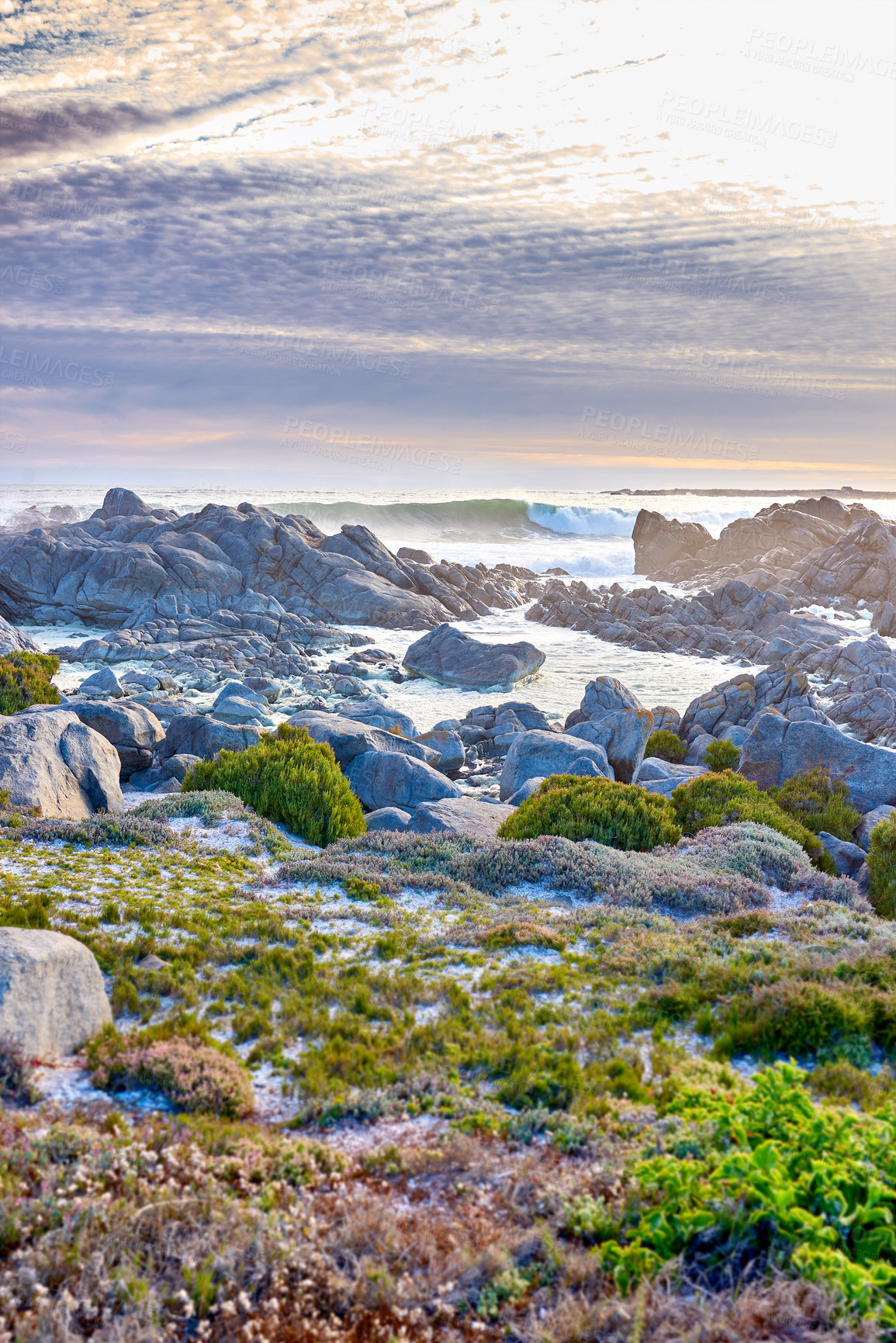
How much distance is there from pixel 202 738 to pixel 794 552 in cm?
8077

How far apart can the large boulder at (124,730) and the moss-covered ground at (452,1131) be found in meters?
9.57

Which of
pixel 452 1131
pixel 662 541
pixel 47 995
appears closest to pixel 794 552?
pixel 662 541

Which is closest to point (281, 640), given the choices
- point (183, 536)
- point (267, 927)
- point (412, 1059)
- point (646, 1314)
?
point (183, 536)

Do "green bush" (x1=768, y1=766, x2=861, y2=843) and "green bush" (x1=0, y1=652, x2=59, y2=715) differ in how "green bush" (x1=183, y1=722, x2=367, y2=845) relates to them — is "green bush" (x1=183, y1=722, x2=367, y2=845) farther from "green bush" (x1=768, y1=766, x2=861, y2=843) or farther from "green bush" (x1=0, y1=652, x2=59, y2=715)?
"green bush" (x1=768, y1=766, x2=861, y2=843)

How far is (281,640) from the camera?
5031cm

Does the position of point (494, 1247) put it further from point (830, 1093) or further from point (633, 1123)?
point (830, 1093)

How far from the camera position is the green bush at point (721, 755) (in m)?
25.5

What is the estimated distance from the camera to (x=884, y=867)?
15.5 metres

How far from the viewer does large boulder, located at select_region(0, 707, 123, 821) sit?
15.4 m

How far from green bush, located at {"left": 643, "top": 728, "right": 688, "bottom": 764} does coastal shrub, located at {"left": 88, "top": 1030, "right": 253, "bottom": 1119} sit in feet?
75.9

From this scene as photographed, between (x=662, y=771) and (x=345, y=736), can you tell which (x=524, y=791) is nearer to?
(x=345, y=736)

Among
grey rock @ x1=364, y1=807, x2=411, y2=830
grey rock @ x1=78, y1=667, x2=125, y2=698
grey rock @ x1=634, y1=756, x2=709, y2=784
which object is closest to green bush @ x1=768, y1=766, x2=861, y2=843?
grey rock @ x1=634, y1=756, x2=709, y2=784

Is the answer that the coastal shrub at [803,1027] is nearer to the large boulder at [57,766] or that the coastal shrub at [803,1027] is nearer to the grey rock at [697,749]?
→ the large boulder at [57,766]

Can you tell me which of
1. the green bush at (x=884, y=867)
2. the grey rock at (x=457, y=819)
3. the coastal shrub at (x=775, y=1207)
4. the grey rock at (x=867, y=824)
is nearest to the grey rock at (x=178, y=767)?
the grey rock at (x=457, y=819)
